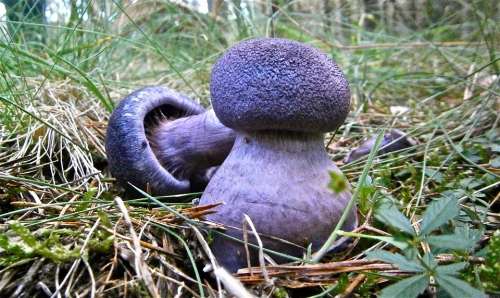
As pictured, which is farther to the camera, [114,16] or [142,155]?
[114,16]

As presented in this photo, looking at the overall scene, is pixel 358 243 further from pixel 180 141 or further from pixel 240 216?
pixel 180 141

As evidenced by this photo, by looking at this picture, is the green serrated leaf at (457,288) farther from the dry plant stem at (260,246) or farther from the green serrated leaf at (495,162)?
the green serrated leaf at (495,162)

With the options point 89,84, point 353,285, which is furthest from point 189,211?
point 89,84

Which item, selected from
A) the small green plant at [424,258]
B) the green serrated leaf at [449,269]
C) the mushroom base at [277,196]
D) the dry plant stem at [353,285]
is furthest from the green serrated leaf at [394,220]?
the mushroom base at [277,196]

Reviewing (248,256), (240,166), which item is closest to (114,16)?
(240,166)

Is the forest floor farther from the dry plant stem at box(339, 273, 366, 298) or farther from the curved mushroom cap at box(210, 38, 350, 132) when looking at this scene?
A: the curved mushroom cap at box(210, 38, 350, 132)

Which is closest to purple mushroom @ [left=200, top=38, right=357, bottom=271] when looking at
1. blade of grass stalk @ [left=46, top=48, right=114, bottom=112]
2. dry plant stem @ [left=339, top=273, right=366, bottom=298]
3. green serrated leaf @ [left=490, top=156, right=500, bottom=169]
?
dry plant stem @ [left=339, top=273, right=366, bottom=298]

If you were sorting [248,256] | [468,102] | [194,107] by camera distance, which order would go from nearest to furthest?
[248,256]
[194,107]
[468,102]
